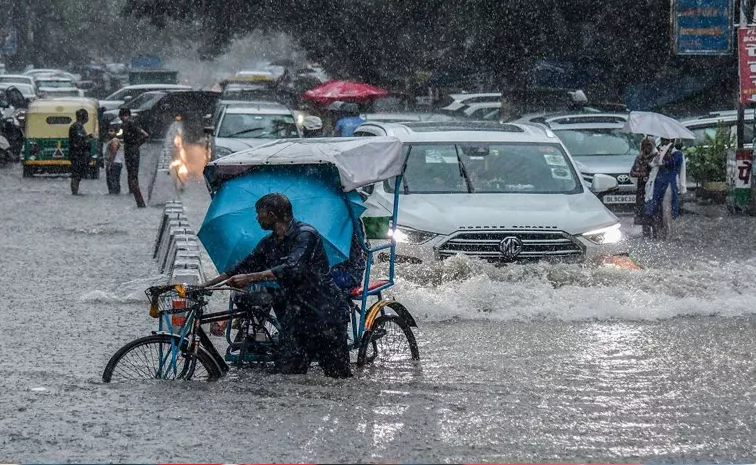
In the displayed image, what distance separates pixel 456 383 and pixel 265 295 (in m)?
1.42

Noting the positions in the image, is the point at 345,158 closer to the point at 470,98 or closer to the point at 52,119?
the point at 52,119

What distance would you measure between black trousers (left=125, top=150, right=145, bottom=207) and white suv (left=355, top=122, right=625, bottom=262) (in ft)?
28.8

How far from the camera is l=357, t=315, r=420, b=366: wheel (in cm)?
890

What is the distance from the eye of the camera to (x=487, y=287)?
11.7 metres

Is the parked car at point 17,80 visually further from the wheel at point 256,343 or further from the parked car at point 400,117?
the wheel at point 256,343

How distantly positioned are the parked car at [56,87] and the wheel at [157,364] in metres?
41.1

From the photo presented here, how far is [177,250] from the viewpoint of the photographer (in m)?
12.5

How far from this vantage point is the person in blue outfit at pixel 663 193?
17750 mm

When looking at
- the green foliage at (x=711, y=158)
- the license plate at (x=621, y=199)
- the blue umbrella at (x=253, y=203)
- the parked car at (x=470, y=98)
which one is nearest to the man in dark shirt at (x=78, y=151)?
the license plate at (x=621, y=199)

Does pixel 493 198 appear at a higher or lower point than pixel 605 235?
higher

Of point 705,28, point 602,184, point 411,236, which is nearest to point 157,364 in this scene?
point 411,236

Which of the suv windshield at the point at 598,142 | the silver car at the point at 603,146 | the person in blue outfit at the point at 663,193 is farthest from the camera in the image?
the suv windshield at the point at 598,142

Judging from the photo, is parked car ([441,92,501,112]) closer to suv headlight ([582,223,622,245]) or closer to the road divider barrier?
the road divider barrier

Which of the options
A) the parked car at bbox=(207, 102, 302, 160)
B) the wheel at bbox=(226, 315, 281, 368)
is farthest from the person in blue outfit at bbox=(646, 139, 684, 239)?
the wheel at bbox=(226, 315, 281, 368)
